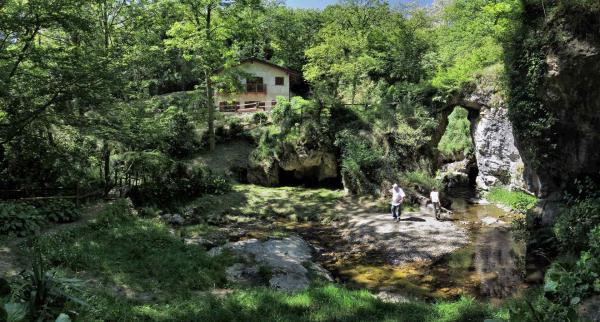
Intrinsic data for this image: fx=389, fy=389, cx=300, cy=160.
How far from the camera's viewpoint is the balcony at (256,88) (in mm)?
44344

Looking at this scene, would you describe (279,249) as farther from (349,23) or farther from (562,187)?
(349,23)

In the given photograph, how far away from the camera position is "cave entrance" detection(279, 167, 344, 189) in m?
27.6

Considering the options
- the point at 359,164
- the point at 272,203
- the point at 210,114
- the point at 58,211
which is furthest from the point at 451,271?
the point at 210,114

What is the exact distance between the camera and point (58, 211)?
14477 mm

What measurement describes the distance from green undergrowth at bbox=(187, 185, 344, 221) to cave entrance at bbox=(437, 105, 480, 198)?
11.9m

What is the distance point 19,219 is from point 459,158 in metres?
33.7

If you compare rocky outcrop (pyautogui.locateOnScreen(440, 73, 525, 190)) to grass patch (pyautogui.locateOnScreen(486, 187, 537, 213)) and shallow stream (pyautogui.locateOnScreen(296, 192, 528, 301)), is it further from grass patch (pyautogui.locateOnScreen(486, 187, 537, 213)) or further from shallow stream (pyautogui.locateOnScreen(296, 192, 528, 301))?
shallow stream (pyautogui.locateOnScreen(296, 192, 528, 301))

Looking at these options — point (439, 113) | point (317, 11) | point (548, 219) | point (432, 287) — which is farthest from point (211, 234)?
point (317, 11)

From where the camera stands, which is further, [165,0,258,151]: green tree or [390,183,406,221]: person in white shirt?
[165,0,258,151]: green tree

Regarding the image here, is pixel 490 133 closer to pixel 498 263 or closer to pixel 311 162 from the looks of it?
pixel 311 162

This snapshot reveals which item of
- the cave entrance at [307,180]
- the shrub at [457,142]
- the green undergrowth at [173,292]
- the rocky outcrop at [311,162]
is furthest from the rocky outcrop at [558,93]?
the shrub at [457,142]

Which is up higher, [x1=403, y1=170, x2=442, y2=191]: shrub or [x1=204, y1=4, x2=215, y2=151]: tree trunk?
[x1=204, y1=4, x2=215, y2=151]: tree trunk

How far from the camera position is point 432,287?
41.4ft

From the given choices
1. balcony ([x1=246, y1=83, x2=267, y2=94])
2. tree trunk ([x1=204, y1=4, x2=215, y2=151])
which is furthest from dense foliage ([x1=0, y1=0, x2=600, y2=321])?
balcony ([x1=246, y1=83, x2=267, y2=94])
